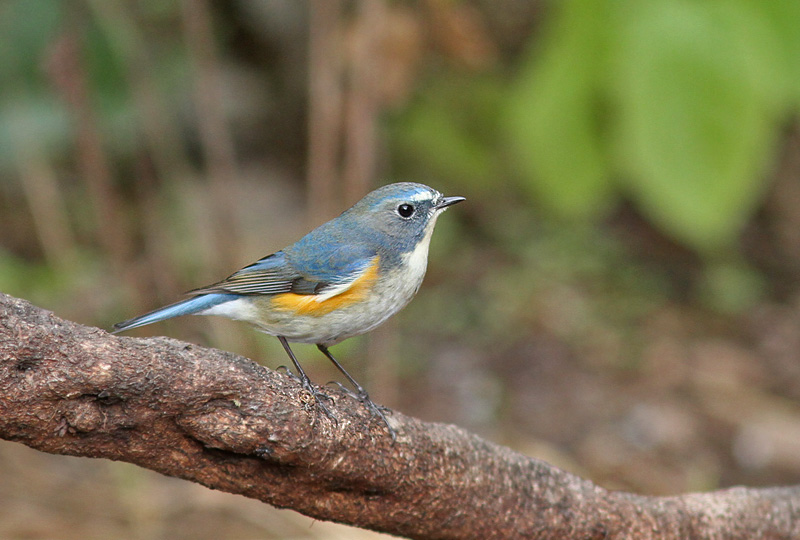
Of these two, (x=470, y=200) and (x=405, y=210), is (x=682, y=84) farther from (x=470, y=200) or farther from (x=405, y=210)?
(x=470, y=200)

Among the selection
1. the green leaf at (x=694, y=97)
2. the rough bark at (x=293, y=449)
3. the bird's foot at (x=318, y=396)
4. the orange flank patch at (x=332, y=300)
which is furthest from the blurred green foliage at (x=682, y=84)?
the bird's foot at (x=318, y=396)

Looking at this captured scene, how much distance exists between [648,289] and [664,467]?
6.90 ft

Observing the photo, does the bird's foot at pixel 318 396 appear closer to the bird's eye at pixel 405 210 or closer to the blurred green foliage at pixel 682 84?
the bird's eye at pixel 405 210

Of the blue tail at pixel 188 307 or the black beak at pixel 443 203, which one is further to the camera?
the black beak at pixel 443 203

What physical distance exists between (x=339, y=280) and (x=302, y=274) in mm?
217

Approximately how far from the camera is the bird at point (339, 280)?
3674mm

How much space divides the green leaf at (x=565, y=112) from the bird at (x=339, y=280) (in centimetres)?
230

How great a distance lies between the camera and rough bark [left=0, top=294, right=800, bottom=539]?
2.53 m

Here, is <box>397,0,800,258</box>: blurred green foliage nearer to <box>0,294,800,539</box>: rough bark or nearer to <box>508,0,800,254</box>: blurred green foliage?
<box>508,0,800,254</box>: blurred green foliage

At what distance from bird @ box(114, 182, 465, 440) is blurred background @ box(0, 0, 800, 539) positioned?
1.58 meters

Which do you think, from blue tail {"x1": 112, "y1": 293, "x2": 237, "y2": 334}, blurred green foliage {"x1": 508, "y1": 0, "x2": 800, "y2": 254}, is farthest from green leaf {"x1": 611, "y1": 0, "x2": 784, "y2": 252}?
blue tail {"x1": 112, "y1": 293, "x2": 237, "y2": 334}

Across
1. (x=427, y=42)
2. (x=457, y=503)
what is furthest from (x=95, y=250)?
(x=457, y=503)

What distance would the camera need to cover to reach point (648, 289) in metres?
7.88

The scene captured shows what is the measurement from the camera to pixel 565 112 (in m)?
6.14
